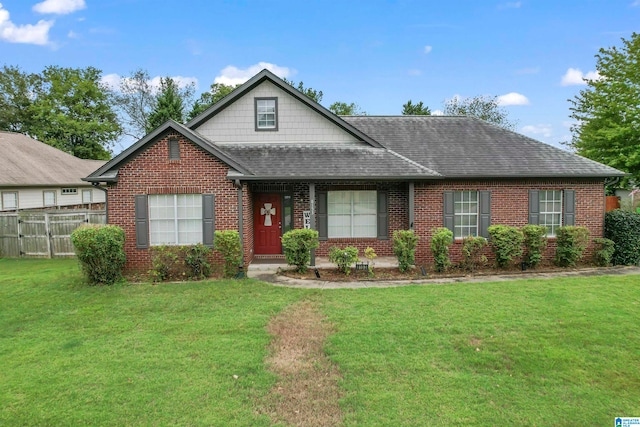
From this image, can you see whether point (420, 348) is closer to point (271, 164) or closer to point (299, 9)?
point (271, 164)

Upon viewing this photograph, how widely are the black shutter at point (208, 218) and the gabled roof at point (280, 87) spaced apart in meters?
3.49

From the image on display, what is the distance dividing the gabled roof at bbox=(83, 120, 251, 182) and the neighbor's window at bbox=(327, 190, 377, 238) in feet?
11.6

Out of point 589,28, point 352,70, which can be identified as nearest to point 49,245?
point 352,70

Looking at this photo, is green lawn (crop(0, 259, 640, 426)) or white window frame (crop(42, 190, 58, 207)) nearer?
green lawn (crop(0, 259, 640, 426))

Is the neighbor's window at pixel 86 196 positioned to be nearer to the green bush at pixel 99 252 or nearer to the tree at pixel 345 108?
the green bush at pixel 99 252

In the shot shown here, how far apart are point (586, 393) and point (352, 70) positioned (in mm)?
25803

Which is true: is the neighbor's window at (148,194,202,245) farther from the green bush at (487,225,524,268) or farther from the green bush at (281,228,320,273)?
the green bush at (487,225,524,268)

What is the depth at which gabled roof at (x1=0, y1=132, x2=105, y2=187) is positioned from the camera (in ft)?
61.3

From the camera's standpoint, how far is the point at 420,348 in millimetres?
5391

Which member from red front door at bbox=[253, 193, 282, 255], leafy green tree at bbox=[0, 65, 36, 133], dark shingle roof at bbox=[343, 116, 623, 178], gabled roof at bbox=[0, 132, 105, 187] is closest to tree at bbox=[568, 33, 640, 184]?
dark shingle roof at bbox=[343, 116, 623, 178]

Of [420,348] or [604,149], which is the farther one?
[604,149]

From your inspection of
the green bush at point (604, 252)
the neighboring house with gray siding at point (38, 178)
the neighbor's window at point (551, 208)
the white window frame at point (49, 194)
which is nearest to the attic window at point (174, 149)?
the neighbor's window at point (551, 208)

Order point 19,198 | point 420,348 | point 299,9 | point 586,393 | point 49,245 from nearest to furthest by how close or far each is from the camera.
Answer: point 586,393
point 420,348
point 49,245
point 299,9
point 19,198

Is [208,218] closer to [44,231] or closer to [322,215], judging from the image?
[322,215]
